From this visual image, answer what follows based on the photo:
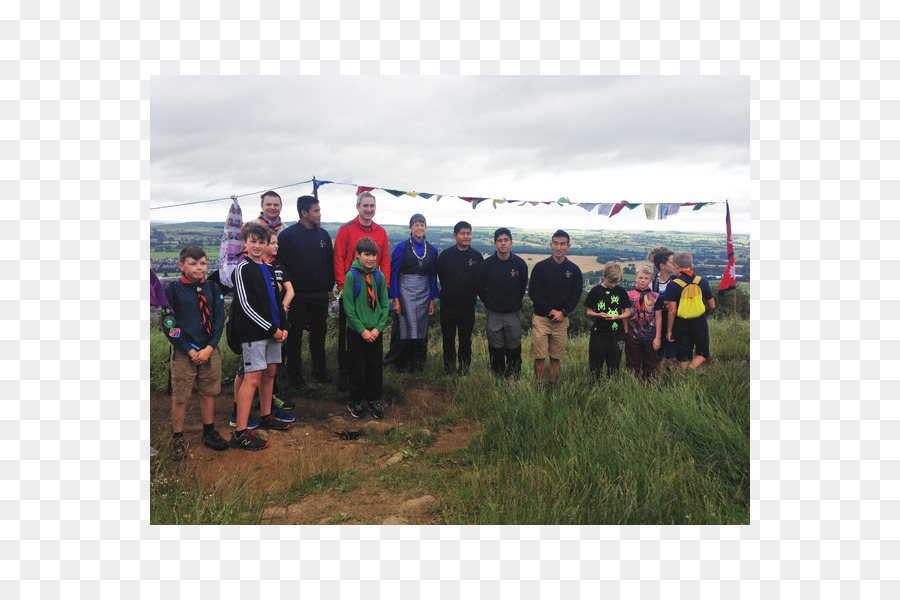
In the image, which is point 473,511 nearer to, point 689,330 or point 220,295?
point 220,295

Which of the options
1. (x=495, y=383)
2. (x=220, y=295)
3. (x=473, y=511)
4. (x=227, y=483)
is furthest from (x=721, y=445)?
(x=220, y=295)

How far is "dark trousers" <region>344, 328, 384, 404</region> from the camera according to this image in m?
4.96

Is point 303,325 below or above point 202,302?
below

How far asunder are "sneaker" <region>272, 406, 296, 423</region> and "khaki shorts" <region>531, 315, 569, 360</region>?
275 cm

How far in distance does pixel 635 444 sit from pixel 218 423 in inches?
152

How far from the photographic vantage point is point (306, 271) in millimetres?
5371

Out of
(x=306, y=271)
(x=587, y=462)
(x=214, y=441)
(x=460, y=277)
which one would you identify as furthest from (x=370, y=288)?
(x=587, y=462)

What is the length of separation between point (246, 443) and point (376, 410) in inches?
52.2

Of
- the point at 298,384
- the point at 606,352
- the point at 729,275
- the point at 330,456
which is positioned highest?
the point at 729,275

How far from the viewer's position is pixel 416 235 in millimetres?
5898

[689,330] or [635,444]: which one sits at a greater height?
[689,330]

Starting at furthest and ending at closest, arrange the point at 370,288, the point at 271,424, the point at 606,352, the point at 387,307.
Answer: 1. the point at 606,352
2. the point at 387,307
3. the point at 370,288
4. the point at 271,424

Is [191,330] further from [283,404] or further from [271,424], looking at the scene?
[283,404]

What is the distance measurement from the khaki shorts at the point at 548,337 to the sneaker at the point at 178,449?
362 cm
